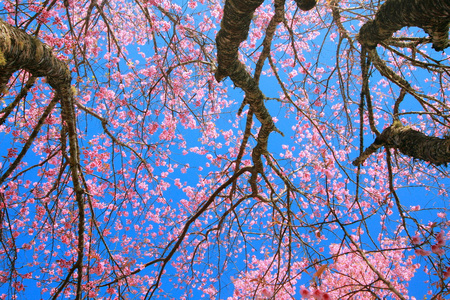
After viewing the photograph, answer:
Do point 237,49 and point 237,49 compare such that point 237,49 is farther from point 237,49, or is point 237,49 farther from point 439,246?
point 439,246

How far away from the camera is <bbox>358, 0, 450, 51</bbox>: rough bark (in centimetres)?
143

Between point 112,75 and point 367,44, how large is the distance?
3.23 meters

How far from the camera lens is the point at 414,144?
209 cm

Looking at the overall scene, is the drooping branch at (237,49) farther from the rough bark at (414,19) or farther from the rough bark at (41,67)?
the rough bark at (41,67)

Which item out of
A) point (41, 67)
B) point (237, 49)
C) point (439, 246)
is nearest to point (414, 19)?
point (237, 49)

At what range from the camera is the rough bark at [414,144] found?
1784 millimetres

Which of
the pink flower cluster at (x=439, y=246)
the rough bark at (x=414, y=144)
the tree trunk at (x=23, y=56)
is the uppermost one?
the tree trunk at (x=23, y=56)

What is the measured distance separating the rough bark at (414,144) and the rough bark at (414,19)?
2.10 feet

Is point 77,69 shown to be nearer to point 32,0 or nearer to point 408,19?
point 32,0

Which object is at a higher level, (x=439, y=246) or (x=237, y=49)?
(x=237, y=49)

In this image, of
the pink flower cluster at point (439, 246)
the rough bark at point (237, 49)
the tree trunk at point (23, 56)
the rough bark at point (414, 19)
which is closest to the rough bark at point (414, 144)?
the pink flower cluster at point (439, 246)

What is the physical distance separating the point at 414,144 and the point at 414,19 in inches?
37.2

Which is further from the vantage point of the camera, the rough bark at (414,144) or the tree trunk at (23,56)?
the rough bark at (414,144)

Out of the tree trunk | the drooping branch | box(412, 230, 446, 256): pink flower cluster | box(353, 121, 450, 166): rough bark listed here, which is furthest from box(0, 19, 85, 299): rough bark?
box(412, 230, 446, 256): pink flower cluster
